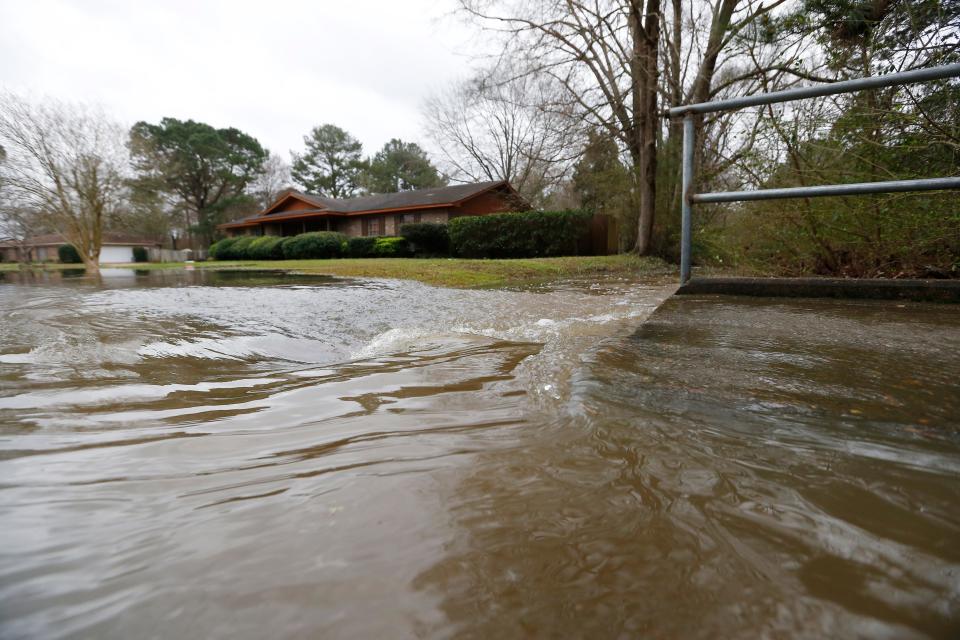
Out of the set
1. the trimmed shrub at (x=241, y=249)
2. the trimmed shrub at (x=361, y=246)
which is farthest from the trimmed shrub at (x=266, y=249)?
the trimmed shrub at (x=361, y=246)

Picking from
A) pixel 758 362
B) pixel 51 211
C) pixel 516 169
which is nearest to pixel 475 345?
pixel 758 362

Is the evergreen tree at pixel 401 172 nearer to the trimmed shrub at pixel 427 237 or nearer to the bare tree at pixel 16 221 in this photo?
the trimmed shrub at pixel 427 237

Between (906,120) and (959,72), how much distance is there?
862 millimetres

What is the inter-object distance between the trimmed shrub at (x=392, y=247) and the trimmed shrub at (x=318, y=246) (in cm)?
189

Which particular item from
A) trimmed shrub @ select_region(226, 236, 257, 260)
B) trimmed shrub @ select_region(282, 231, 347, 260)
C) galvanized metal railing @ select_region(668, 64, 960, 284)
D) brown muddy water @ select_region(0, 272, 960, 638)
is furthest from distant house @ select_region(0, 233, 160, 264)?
galvanized metal railing @ select_region(668, 64, 960, 284)

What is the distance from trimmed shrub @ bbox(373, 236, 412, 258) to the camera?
844 inches

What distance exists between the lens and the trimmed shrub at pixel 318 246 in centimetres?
2198

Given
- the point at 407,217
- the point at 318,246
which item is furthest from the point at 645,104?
the point at 407,217

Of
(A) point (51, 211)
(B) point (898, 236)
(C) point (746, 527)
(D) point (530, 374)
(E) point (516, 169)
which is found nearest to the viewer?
(C) point (746, 527)

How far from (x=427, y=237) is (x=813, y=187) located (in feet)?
63.6

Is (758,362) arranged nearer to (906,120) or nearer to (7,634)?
(7,634)

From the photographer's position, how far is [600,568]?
28.7 inches

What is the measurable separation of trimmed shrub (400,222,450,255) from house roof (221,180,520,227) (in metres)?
5.07

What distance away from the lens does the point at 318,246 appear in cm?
2205
